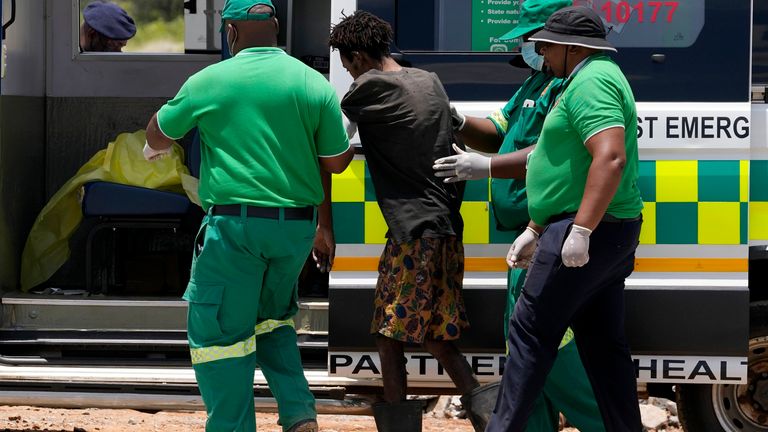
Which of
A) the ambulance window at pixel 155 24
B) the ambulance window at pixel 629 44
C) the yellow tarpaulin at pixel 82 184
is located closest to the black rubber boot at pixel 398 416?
the ambulance window at pixel 629 44

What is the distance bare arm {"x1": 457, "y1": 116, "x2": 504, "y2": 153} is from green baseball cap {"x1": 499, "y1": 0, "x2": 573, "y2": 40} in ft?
1.03

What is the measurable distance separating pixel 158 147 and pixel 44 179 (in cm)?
200

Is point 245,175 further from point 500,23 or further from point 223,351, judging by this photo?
point 500,23

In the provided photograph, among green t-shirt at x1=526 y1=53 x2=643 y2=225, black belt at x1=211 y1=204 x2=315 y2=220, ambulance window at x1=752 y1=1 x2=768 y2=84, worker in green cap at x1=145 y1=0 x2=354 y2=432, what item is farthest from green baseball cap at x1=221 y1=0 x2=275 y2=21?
ambulance window at x1=752 y1=1 x2=768 y2=84

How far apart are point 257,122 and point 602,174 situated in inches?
43.3

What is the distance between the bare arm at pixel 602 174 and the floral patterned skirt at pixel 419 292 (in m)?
0.71

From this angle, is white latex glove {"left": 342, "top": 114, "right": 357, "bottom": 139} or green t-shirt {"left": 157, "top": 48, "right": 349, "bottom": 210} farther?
white latex glove {"left": 342, "top": 114, "right": 357, "bottom": 139}

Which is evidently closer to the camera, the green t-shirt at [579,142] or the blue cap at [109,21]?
the green t-shirt at [579,142]

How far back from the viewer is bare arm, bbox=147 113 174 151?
405cm

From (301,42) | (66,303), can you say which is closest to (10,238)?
(66,303)

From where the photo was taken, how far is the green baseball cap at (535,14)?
4059 mm

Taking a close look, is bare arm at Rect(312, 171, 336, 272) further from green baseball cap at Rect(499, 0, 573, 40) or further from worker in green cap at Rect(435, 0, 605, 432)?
green baseball cap at Rect(499, 0, 573, 40)

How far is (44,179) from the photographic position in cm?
590

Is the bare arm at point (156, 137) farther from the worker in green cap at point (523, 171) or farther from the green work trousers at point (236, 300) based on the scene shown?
the worker in green cap at point (523, 171)
